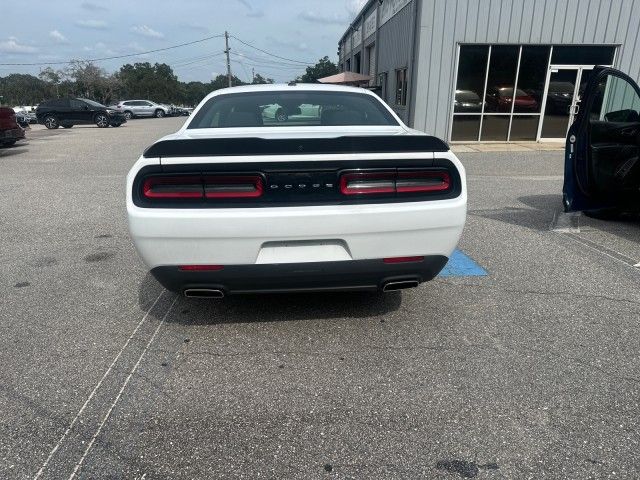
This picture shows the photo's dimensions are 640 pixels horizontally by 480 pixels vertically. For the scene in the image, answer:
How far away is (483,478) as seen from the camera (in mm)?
1898

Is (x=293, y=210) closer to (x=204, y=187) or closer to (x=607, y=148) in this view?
(x=204, y=187)

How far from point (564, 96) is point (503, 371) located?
574 inches

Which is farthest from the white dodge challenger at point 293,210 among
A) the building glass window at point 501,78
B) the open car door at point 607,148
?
the building glass window at point 501,78

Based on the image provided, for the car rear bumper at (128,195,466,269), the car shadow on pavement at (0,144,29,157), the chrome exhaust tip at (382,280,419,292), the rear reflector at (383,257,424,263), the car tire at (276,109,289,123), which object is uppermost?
the car tire at (276,109,289,123)

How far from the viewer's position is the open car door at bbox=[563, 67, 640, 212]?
4988 mm

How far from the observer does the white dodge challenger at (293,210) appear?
2.54 m

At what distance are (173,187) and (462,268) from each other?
2.69 meters

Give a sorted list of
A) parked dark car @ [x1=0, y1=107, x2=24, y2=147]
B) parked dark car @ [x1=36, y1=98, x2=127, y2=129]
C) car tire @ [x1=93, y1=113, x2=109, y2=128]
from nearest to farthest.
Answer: parked dark car @ [x1=0, y1=107, x2=24, y2=147] < parked dark car @ [x1=36, y1=98, x2=127, y2=129] < car tire @ [x1=93, y1=113, x2=109, y2=128]

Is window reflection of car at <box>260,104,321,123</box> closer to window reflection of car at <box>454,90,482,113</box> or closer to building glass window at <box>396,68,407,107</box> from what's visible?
window reflection of car at <box>454,90,482,113</box>

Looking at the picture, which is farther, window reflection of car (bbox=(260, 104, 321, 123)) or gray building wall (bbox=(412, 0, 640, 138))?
gray building wall (bbox=(412, 0, 640, 138))

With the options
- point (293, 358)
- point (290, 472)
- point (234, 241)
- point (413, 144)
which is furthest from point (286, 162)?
point (290, 472)

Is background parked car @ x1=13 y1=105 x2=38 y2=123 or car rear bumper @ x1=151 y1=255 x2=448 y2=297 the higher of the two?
car rear bumper @ x1=151 y1=255 x2=448 y2=297

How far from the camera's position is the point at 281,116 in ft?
12.8

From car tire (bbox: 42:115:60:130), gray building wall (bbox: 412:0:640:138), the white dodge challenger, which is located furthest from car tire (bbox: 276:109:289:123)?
car tire (bbox: 42:115:60:130)
